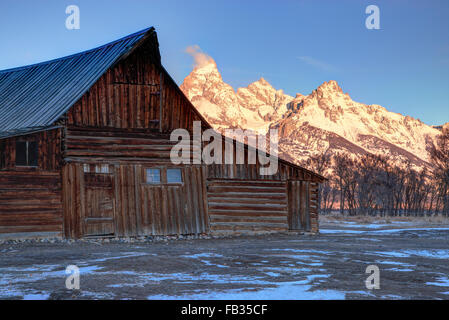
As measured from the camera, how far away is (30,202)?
61.5 feet

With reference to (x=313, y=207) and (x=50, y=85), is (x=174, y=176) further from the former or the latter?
(x=313, y=207)

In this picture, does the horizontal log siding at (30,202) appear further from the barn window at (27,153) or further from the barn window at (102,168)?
the barn window at (102,168)

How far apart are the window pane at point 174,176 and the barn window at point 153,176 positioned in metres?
0.42

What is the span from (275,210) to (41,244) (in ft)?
34.2

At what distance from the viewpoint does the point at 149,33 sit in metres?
21.6

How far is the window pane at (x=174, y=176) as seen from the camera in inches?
844

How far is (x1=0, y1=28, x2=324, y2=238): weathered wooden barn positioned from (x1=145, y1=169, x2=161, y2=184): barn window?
4cm

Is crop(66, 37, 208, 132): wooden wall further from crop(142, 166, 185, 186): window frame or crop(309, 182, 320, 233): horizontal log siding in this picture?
crop(309, 182, 320, 233): horizontal log siding

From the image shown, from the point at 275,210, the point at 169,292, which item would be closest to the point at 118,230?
the point at 275,210

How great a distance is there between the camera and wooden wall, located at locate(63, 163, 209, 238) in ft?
63.4

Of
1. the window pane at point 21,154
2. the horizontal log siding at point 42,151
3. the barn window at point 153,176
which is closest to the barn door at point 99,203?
the horizontal log siding at point 42,151

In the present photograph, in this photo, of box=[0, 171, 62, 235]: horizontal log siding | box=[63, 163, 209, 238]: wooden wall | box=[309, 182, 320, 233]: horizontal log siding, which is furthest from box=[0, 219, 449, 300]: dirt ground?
box=[309, 182, 320, 233]: horizontal log siding

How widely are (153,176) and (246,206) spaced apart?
4.68m
